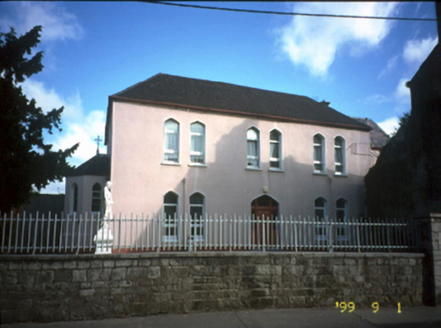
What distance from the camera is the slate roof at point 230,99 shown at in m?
17.8

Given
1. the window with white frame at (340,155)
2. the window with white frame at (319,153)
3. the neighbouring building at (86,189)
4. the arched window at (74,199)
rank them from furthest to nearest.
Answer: the window with white frame at (340,155), the window with white frame at (319,153), the arched window at (74,199), the neighbouring building at (86,189)

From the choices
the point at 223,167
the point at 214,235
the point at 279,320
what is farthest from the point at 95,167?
the point at 279,320

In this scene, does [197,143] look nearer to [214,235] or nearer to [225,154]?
[225,154]

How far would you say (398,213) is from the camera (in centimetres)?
1703

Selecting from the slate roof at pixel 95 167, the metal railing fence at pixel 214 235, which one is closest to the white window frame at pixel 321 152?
the metal railing fence at pixel 214 235

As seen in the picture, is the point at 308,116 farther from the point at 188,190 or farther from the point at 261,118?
the point at 188,190

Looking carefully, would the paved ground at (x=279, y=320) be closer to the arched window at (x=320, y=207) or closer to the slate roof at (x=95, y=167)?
the arched window at (x=320, y=207)

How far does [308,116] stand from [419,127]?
7608 millimetres

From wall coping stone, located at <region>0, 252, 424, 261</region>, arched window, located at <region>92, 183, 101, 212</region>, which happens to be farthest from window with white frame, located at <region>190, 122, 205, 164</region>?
wall coping stone, located at <region>0, 252, 424, 261</region>

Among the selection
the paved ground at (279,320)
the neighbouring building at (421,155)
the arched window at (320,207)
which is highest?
the neighbouring building at (421,155)

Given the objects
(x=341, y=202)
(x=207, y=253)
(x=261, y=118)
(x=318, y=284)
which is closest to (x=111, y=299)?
(x=207, y=253)

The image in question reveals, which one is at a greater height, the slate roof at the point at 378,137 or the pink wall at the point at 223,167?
the slate roof at the point at 378,137

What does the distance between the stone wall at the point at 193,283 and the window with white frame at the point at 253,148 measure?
10.6m

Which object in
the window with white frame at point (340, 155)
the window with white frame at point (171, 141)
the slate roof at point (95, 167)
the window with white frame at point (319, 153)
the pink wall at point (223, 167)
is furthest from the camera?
the window with white frame at point (340, 155)
